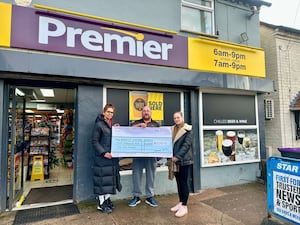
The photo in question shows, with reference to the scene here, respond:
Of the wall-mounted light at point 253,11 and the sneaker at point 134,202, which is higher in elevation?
the wall-mounted light at point 253,11

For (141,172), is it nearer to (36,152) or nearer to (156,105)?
(156,105)

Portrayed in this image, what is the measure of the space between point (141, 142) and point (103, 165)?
0.77 meters

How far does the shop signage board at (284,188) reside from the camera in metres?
2.88

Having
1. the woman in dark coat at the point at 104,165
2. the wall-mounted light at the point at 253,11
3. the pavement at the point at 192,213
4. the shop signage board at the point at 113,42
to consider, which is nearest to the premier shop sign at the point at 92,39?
the shop signage board at the point at 113,42

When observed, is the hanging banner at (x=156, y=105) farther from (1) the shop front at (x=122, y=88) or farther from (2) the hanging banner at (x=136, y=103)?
(2) the hanging banner at (x=136, y=103)

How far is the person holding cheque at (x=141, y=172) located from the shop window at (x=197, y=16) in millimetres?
2604

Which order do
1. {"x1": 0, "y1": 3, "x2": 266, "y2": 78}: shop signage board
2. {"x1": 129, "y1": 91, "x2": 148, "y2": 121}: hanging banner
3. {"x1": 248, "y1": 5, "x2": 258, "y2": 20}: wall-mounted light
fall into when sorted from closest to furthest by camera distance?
{"x1": 0, "y1": 3, "x2": 266, "y2": 78}: shop signage board
{"x1": 129, "y1": 91, "x2": 148, "y2": 121}: hanging banner
{"x1": 248, "y1": 5, "x2": 258, "y2": 20}: wall-mounted light

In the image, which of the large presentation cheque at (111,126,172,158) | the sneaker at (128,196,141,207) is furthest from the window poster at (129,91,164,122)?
the sneaker at (128,196,141,207)

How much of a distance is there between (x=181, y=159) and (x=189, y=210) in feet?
3.42

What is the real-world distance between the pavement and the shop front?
1.16 feet

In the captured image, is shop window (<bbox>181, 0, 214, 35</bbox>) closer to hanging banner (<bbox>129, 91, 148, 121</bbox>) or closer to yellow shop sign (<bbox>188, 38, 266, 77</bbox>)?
yellow shop sign (<bbox>188, 38, 266, 77</bbox>)

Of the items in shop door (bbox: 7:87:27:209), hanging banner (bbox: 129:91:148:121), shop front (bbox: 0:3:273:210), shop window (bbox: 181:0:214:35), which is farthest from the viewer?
shop window (bbox: 181:0:214:35)

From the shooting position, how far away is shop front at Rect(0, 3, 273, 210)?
3.74 meters

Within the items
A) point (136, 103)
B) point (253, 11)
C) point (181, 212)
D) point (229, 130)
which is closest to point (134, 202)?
point (181, 212)
